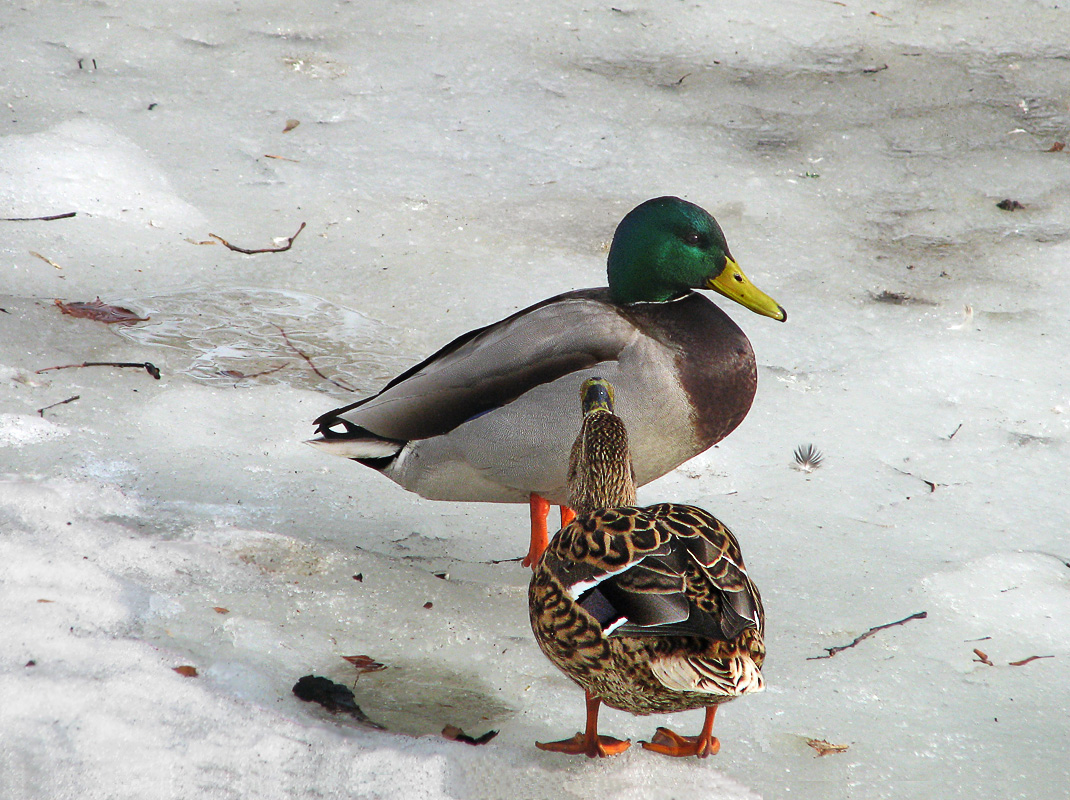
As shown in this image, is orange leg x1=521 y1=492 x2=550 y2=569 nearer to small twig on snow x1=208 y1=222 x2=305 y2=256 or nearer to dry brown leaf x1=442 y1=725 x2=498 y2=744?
dry brown leaf x1=442 y1=725 x2=498 y2=744

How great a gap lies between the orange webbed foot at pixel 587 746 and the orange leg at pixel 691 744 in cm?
9

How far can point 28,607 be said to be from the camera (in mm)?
2682

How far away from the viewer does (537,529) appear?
345 cm

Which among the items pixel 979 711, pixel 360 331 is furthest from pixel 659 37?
pixel 979 711

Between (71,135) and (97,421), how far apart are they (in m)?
2.44

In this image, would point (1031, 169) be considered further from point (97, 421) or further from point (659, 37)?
point (97, 421)

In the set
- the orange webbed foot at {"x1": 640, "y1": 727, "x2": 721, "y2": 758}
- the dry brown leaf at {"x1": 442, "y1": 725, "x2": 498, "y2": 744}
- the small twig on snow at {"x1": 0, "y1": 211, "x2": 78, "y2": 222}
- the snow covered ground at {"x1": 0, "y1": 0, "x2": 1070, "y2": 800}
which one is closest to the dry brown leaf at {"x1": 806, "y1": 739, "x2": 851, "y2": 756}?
the snow covered ground at {"x1": 0, "y1": 0, "x2": 1070, "y2": 800}

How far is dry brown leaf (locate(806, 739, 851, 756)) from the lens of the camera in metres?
2.55

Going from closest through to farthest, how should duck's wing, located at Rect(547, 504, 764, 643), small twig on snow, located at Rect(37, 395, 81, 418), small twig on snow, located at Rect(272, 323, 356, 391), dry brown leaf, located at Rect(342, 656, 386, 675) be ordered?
1. duck's wing, located at Rect(547, 504, 764, 643)
2. dry brown leaf, located at Rect(342, 656, 386, 675)
3. small twig on snow, located at Rect(37, 395, 81, 418)
4. small twig on snow, located at Rect(272, 323, 356, 391)

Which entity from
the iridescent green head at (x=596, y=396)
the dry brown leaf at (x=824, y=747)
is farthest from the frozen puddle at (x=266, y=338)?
the dry brown leaf at (x=824, y=747)

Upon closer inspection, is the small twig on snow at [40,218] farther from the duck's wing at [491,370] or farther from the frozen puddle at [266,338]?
the duck's wing at [491,370]

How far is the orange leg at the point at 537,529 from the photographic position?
11.2ft

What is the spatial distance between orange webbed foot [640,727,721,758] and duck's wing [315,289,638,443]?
119 centimetres

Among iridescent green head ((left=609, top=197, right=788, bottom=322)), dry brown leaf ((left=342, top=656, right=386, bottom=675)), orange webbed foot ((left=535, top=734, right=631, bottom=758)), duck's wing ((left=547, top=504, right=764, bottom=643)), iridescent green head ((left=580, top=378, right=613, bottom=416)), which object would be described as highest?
iridescent green head ((left=609, top=197, right=788, bottom=322))
